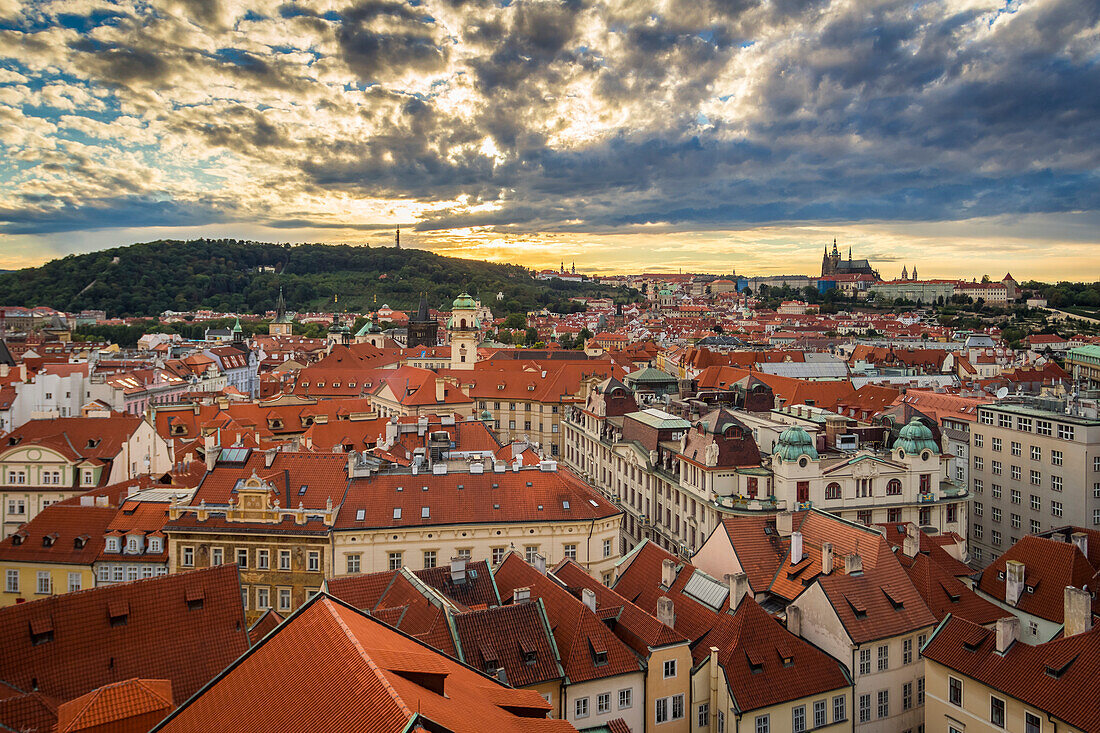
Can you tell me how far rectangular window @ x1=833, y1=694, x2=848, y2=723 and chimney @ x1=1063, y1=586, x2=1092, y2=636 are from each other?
811 centimetres

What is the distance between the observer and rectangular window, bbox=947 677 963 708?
27.2 meters

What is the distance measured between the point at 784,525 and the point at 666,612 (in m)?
11.6

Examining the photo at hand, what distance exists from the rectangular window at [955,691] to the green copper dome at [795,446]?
717 inches

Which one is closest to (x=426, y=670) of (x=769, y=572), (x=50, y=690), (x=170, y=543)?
(x=50, y=690)

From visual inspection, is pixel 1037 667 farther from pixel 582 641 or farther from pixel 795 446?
pixel 795 446

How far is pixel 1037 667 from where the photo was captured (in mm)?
25219

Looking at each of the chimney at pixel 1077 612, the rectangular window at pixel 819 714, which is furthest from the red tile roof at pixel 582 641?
the chimney at pixel 1077 612

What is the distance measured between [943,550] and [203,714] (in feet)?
116

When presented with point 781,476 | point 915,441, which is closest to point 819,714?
point 781,476

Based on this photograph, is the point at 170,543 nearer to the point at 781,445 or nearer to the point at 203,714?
the point at 203,714

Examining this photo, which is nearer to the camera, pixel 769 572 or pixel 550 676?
pixel 550 676

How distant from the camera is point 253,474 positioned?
39.2 metres

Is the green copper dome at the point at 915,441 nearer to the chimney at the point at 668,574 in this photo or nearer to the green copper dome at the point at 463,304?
the chimney at the point at 668,574

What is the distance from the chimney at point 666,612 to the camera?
28000mm
